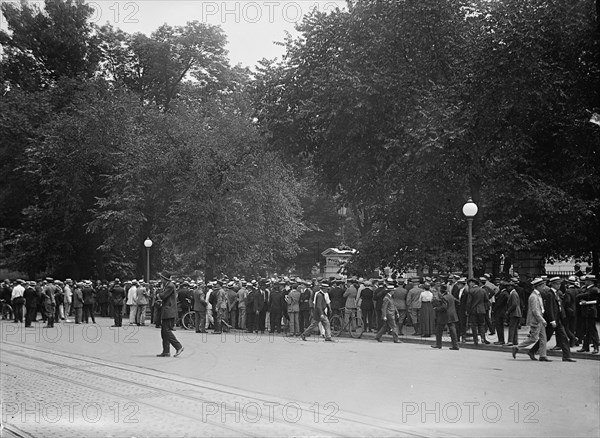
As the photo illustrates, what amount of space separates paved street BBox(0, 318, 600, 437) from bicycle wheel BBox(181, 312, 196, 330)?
8.41 meters

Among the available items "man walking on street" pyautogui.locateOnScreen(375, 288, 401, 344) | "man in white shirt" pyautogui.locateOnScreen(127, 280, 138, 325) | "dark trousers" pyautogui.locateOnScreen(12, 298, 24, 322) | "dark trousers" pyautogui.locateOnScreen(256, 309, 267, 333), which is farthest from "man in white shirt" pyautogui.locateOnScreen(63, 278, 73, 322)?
"man walking on street" pyautogui.locateOnScreen(375, 288, 401, 344)

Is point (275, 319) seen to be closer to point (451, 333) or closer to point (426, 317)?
point (426, 317)

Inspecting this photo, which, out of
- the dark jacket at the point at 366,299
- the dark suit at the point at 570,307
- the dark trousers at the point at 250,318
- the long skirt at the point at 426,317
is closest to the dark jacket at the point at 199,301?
the dark trousers at the point at 250,318

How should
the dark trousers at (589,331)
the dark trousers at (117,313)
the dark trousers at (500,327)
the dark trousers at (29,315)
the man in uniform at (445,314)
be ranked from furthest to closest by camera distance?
1. the dark trousers at (29,315)
2. the dark trousers at (117,313)
3. the dark trousers at (500,327)
4. the man in uniform at (445,314)
5. the dark trousers at (589,331)

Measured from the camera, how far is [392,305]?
22688mm

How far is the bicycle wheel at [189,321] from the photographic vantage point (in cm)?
2858

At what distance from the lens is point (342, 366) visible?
51.8 ft

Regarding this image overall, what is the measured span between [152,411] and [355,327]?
1573 cm

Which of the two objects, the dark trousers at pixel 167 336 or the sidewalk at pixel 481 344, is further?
the sidewalk at pixel 481 344

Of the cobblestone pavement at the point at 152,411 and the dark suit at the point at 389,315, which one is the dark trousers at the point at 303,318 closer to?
the dark suit at the point at 389,315

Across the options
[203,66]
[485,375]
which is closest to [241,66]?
[203,66]

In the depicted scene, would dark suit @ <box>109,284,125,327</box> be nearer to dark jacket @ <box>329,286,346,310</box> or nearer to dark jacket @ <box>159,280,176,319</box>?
dark jacket @ <box>329,286,346,310</box>

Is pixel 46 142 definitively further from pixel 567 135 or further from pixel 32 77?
pixel 567 135

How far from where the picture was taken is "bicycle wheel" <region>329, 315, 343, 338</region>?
83.7 feet
